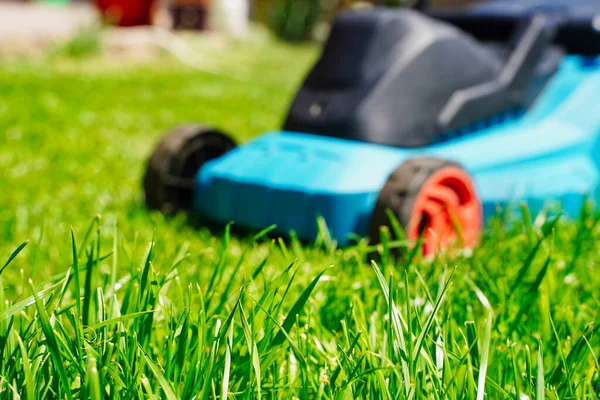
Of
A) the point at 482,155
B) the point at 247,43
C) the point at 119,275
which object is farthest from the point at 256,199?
the point at 247,43

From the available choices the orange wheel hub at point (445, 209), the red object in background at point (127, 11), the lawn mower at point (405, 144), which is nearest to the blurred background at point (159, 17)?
the red object in background at point (127, 11)

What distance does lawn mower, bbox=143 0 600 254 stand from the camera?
1.63 m

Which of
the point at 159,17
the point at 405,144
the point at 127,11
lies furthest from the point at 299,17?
the point at 405,144

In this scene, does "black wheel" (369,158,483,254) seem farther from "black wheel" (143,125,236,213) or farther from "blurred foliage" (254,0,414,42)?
"blurred foliage" (254,0,414,42)

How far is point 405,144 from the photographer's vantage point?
1814mm

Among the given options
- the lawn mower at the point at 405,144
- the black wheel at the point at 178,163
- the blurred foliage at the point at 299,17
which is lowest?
the blurred foliage at the point at 299,17

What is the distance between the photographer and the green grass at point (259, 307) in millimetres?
819

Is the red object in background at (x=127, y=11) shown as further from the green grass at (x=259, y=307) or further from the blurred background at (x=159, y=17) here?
the green grass at (x=259, y=307)

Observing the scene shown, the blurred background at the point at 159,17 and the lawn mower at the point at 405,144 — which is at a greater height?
the lawn mower at the point at 405,144

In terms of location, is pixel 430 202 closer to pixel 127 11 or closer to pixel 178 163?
pixel 178 163

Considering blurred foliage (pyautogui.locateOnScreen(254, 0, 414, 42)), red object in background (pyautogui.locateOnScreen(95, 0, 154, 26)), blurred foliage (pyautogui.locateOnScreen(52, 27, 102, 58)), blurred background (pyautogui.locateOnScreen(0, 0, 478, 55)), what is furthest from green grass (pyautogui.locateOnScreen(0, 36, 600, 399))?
blurred foliage (pyautogui.locateOnScreen(254, 0, 414, 42))

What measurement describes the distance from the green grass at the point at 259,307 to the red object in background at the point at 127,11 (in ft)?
15.0

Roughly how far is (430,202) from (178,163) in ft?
2.24

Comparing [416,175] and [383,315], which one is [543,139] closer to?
[416,175]
